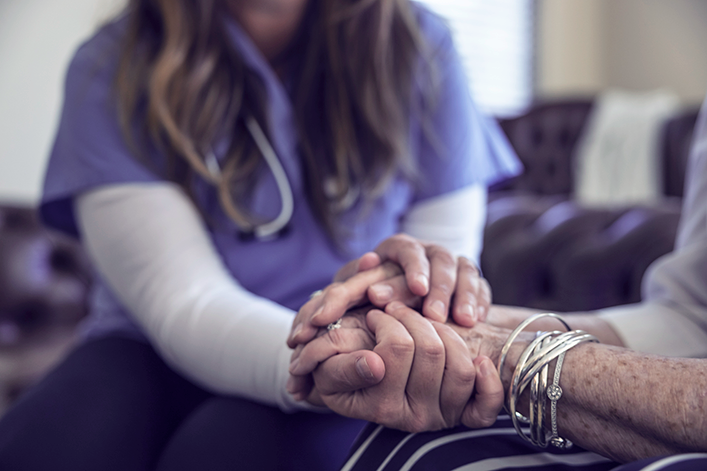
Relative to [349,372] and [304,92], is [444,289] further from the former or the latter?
[304,92]

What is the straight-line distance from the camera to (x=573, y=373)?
399mm

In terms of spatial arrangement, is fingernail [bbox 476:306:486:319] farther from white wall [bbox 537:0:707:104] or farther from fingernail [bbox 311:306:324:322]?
white wall [bbox 537:0:707:104]

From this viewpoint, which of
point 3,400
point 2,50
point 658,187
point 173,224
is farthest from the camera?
point 658,187

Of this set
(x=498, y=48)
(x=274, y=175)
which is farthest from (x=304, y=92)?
(x=498, y=48)

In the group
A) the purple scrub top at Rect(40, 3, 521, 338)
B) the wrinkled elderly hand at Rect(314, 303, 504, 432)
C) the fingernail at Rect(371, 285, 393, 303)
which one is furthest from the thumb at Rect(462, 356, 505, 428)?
the purple scrub top at Rect(40, 3, 521, 338)

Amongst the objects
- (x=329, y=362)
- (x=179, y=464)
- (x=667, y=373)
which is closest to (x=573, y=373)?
(x=667, y=373)

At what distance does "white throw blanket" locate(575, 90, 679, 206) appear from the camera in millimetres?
1809

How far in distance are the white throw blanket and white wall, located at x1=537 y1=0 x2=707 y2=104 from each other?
2.34 feet

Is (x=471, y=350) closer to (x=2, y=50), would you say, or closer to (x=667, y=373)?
(x=667, y=373)

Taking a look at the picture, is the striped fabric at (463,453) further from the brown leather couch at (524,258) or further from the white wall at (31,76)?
the white wall at (31,76)

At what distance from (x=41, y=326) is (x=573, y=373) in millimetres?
1255

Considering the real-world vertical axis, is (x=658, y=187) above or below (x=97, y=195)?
below

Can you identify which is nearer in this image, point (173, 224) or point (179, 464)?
point (179, 464)

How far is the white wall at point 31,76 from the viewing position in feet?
5.12
